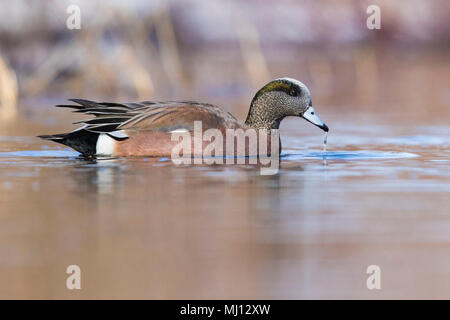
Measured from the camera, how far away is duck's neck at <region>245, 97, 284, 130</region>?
25.7 ft

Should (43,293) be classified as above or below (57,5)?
below

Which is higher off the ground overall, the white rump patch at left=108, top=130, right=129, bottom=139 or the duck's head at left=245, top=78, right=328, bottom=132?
the duck's head at left=245, top=78, right=328, bottom=132

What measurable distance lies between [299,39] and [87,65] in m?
6.67

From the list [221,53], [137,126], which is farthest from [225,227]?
[221,53]

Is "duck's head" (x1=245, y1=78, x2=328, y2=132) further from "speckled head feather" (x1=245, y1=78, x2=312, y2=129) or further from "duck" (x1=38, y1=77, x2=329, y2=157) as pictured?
"duck" (x1=38, y1=77, x2=329, y2=157)

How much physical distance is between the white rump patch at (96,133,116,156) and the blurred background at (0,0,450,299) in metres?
0.21

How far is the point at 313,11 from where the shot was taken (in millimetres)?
18094

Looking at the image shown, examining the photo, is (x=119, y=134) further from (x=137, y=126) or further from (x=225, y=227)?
(x=225, y=227)

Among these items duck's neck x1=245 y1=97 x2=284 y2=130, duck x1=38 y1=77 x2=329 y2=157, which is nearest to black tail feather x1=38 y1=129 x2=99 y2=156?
duck x1=38 y1=77 x2=329 y2=157

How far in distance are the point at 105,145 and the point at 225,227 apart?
284 cm

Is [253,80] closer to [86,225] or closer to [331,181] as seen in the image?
[331,181]

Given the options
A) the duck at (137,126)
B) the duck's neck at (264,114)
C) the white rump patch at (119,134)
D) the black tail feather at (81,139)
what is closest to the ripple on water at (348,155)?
the duck at (137,126)

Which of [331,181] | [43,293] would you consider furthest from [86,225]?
[331,181]


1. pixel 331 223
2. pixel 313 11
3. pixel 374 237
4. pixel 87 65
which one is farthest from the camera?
pixel 313 11
